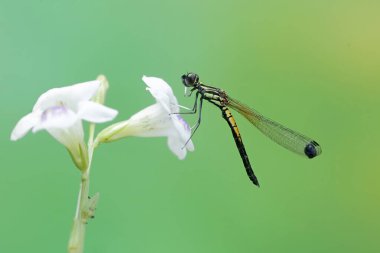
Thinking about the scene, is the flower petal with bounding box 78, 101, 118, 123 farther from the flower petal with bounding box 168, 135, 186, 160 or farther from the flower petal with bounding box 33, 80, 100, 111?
the flower petal with bounding box 168, 135, 186, 160

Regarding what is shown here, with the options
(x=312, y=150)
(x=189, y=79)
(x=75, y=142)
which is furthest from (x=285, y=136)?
(x=75, y=142)

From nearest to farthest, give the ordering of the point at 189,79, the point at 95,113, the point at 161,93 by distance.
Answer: the point at 95,113 < the point at 161,93 < the point at 189,79

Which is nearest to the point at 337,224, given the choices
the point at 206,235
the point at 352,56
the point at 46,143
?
the point at 206,235

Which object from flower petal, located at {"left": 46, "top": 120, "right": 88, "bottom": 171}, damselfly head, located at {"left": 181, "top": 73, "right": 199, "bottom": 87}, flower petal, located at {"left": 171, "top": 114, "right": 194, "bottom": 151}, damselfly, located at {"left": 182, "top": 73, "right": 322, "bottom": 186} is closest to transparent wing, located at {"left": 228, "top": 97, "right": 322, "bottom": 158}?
damselfly, located at {"left": 182, "top": 73, "right": 322, "bottom": 186}

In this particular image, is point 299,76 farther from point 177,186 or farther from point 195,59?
point 177,186

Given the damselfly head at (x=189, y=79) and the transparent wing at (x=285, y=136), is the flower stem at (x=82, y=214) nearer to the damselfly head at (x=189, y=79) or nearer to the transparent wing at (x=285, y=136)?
the damselfly head at (x=189, y=79)

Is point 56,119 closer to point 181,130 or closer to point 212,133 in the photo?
point 181,130
